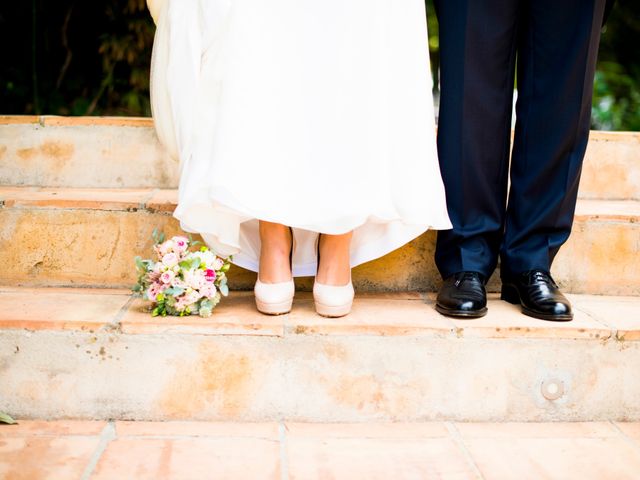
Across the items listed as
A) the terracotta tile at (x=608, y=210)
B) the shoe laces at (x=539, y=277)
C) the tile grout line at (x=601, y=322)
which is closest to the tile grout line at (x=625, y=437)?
the tile grout line at (x=601, y=322)

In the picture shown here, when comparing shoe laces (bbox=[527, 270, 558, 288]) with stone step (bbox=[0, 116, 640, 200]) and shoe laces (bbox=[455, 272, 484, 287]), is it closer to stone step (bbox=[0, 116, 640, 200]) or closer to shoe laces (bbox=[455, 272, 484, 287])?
shoe laces (bbox=[455, 272, 484, 287])

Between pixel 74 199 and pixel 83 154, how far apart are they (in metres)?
0.37

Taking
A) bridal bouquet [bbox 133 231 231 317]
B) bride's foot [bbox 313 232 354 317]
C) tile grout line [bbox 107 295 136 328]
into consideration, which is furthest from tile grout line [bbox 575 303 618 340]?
tile grout line [bbox 107 295 136 328]

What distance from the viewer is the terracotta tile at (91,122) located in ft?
7.54

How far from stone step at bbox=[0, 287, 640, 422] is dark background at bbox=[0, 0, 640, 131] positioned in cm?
170

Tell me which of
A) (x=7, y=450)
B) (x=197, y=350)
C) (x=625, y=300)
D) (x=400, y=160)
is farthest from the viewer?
(x=625, y=300)

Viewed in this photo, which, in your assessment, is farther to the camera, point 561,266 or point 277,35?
point 561,266

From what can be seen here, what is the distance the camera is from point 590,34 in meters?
1.76

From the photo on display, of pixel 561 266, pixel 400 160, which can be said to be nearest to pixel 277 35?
pixel 400 160

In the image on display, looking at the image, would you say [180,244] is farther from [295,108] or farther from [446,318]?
[446,318]

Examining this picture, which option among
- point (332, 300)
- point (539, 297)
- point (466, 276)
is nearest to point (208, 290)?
point (332, 300)

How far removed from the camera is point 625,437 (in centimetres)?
165

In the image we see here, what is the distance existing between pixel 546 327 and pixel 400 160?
523 mm

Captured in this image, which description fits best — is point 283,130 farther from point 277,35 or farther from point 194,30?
point 194,30
